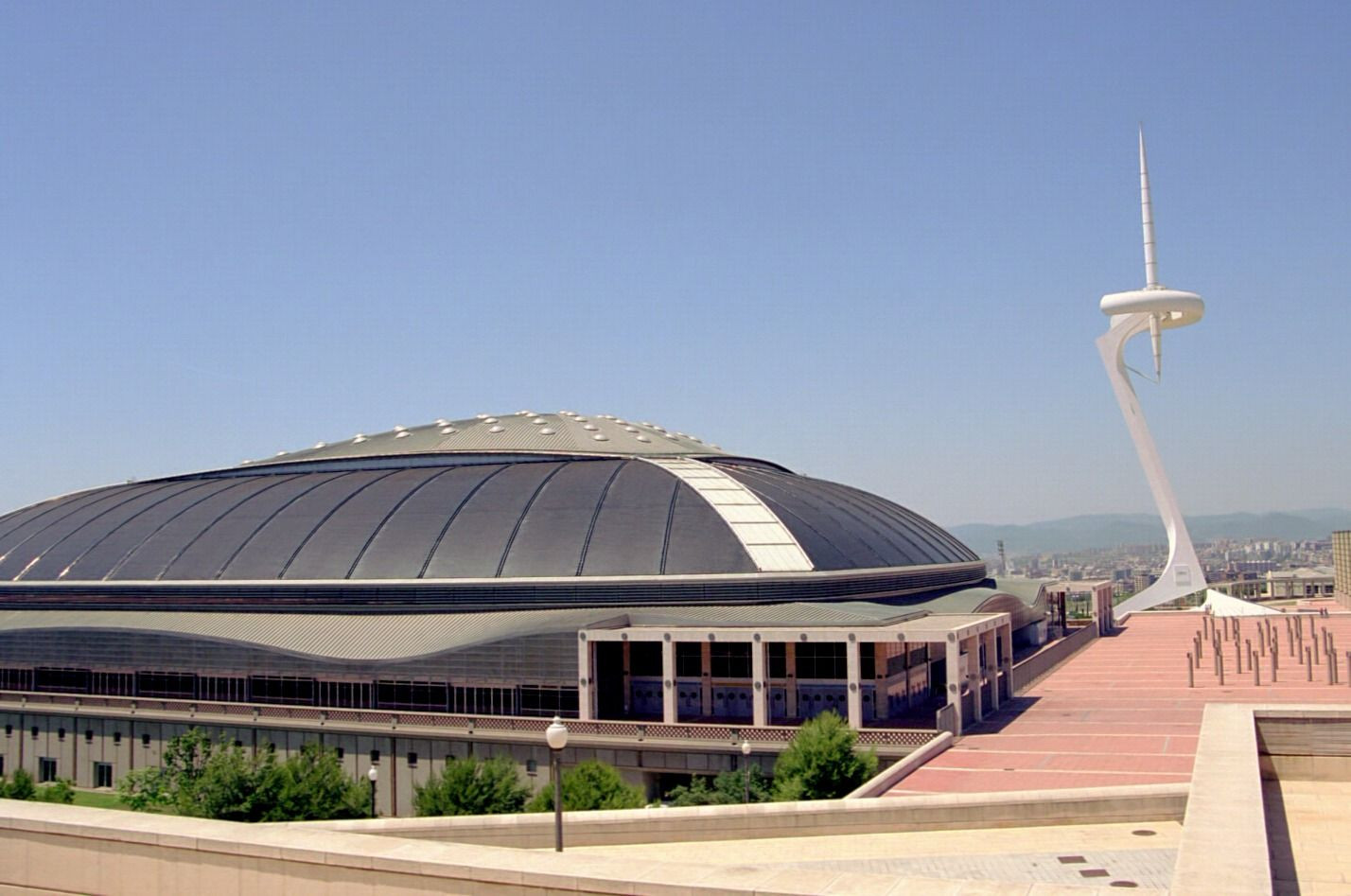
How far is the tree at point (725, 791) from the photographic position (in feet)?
125

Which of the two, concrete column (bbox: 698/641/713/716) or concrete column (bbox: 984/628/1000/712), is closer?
concrete column (bbox: 698/641/713/716)

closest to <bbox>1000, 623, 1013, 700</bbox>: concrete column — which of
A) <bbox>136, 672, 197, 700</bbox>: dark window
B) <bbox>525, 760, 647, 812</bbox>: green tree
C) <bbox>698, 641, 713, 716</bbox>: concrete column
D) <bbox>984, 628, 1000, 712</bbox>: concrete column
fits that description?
<bbox>984, 628, 1000, 712</bbox>: concrete column

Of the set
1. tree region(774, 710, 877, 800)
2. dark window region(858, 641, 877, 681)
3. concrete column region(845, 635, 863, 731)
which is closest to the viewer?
tree region(774, 710, 877, 800)

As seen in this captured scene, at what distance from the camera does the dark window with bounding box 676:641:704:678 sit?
5066 centimetres

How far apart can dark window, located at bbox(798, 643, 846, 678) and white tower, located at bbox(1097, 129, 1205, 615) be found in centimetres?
6459

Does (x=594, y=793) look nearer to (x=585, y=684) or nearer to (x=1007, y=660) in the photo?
(x=585, y=684)

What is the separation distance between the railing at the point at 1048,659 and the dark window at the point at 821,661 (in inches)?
540

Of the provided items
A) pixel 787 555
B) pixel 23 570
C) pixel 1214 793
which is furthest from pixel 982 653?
pixel 23 570

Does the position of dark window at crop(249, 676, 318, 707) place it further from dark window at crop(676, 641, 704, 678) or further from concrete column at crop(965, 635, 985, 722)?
concrete column at crop(965, 635, 985, 722)

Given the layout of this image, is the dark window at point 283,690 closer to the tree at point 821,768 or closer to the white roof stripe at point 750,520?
the white roof stripe at point 750,520

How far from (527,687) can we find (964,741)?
17571 millimetres

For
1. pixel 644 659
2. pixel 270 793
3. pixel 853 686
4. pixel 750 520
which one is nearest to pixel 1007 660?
pixel 750 520

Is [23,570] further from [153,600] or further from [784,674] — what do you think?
[784,674]

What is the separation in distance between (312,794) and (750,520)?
27454 mm
